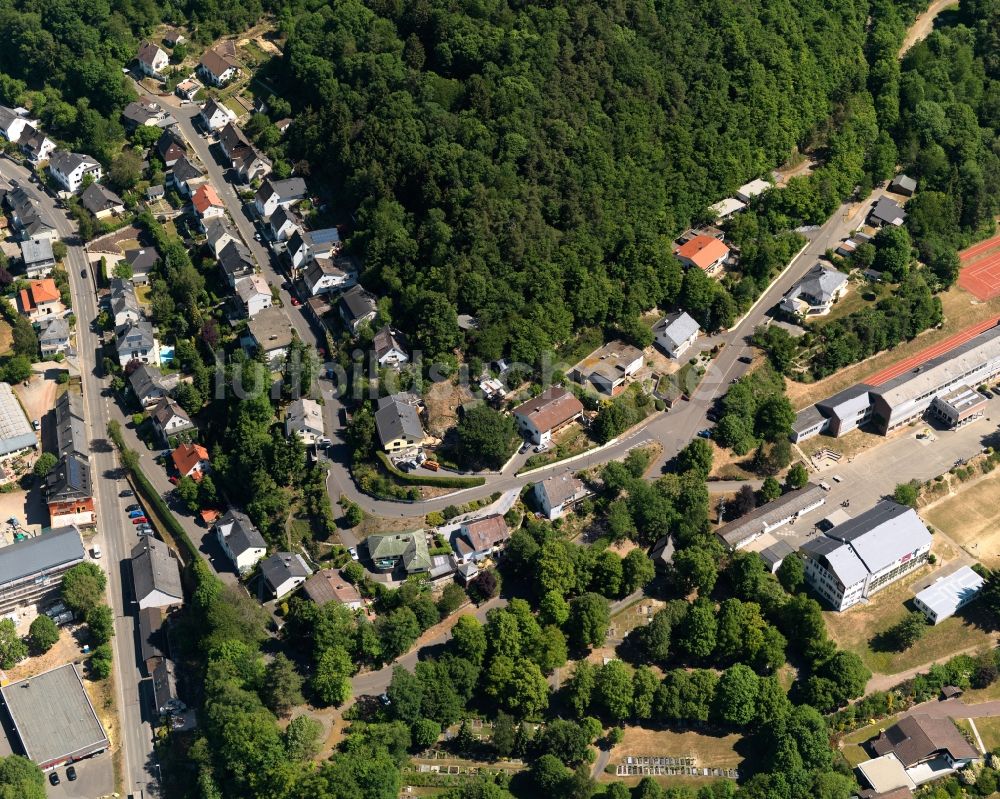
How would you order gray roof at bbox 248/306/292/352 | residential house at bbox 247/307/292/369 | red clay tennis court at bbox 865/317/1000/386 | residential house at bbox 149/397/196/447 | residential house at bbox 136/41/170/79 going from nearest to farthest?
residential house at bbox 149/397/196/447, residential house at bbox 247/307/292/369, gray roof at bbox 248/306/292/352, red clay tennis court at bbox 865/317/1000/386, residential house at bbox 136/41/170/79

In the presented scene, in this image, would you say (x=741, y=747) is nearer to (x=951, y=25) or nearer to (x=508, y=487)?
(x=508, y=487)

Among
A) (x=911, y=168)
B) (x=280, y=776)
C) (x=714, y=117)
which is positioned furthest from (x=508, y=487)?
(x=911, y=168)

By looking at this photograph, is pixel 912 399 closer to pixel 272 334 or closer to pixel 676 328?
pixel 676 328

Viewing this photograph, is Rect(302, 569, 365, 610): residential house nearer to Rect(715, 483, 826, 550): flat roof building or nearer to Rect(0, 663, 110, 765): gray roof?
Rect(0, 663, 110, 765): gray roof

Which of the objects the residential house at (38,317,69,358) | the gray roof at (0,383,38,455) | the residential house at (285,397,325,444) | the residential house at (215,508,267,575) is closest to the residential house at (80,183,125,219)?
the residential house at (38,317,69,358)

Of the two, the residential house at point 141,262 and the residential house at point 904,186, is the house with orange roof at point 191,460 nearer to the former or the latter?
the residential house at point 141,262

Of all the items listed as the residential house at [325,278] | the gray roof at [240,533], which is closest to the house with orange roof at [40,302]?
the residential house at [325,278]

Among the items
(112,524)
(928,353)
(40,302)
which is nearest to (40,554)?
(112,524)
